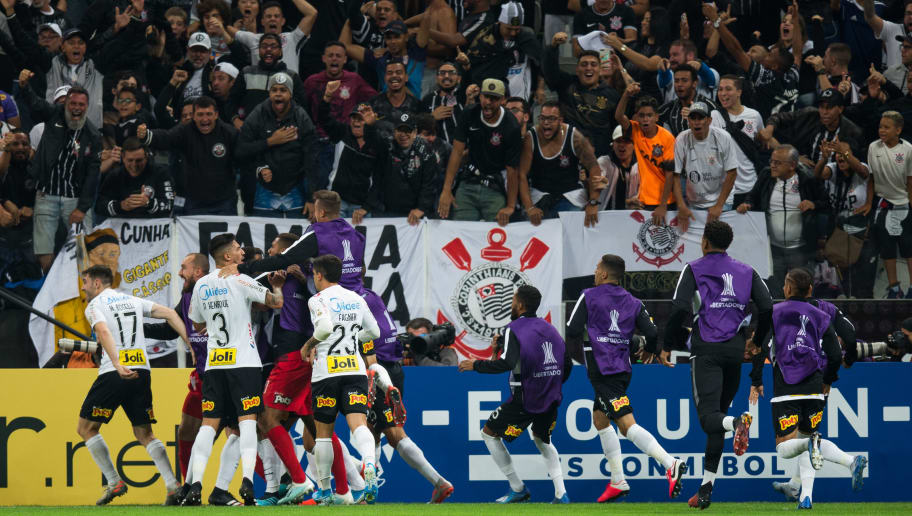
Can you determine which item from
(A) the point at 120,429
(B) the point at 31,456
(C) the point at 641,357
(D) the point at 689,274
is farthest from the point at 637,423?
(B) the point at 31,456

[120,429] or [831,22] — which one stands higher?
[831,22]

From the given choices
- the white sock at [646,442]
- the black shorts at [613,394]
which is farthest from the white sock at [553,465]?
the white sock at [646,442]

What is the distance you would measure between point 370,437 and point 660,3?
1117 cm

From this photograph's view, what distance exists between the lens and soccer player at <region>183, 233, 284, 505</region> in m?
11.1

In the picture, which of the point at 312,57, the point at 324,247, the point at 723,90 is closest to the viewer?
the point at 324,247

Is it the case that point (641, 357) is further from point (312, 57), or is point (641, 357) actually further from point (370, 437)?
point (312, 57)

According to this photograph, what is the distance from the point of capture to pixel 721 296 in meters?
10.9

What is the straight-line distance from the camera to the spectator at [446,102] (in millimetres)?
16453

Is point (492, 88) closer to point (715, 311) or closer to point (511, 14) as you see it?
point (511, 14)

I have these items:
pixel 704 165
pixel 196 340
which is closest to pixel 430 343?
pixel 196 340

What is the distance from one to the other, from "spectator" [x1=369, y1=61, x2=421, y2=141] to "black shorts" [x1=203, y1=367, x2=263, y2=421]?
5825 mm

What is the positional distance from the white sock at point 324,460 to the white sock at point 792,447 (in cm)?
401

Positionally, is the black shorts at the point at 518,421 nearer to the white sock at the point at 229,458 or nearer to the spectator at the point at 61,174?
the white sock at the point at 229,458

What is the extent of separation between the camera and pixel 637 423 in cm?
1285
